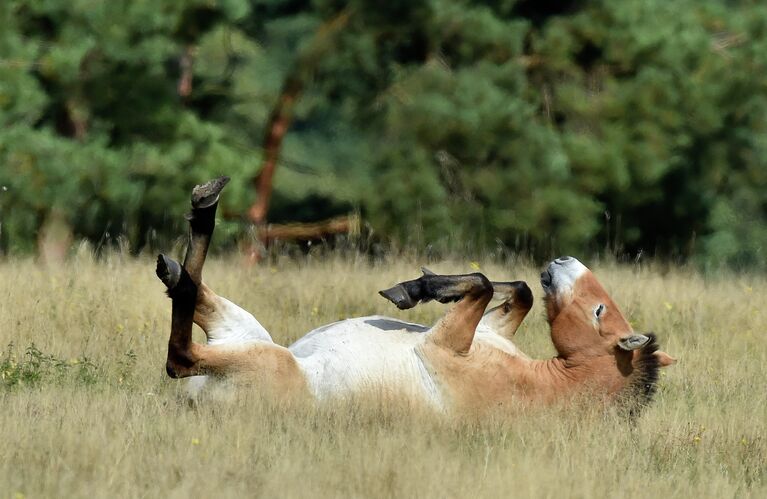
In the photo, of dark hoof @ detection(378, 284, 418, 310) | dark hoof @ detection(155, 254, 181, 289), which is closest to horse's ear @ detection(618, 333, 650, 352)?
dark hoof @ detection(378, 284, 418, 310)

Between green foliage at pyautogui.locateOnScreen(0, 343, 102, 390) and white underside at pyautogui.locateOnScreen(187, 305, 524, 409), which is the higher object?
white underside at pyautogui.locateOnScreen(187, 305, 524, 409)

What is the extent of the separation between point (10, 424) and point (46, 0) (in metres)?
11.8

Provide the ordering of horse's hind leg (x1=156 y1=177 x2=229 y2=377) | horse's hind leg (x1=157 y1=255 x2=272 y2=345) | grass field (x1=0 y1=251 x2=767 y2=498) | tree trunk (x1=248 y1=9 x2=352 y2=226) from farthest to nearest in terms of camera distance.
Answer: tree trunk (x1=248 y1=9 x2=352 y2=226) < horse's hind leg (x1=157 y1=255 x2=272 y2=345) < horse's hind leg (x1=156 y1=177 x2=229 y2=377) < grass field (x1=0 y1=251 x2=767 y2=498)

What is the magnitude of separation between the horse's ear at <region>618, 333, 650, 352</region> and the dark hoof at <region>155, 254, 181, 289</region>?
2150 mm

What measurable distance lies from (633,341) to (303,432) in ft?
5.69

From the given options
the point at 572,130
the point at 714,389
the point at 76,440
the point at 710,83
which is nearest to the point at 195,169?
the point at 572,130

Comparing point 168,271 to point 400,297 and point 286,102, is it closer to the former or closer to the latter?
point 400,297

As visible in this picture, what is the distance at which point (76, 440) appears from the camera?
16.4ft

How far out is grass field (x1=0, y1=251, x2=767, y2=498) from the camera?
4668mm

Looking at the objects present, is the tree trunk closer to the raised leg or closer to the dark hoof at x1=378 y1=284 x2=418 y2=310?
the dark hoof at x1=378 y1=284 x2=418 y2=310

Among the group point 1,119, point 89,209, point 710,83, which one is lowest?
point 89,209

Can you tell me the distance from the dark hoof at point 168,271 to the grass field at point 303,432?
548mm

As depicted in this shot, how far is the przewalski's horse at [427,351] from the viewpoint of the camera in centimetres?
601

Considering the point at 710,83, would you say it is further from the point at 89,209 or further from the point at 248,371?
the point at 248,371
